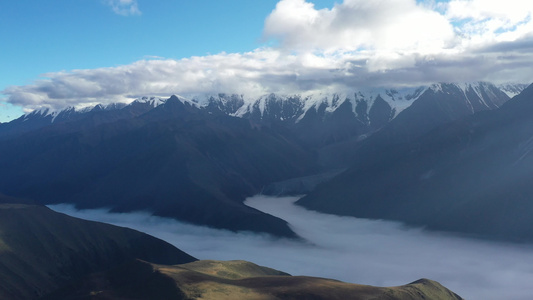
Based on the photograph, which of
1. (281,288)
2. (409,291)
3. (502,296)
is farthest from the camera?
(502,296)

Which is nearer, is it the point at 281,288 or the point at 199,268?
the point at 281,288

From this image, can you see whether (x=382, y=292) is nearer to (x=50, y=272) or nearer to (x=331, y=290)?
(x=331, y=290)

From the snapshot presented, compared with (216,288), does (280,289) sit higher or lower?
higher

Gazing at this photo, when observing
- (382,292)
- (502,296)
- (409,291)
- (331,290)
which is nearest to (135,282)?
(331,290)

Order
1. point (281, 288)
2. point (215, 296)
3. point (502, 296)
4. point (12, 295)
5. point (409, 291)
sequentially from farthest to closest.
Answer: point (502, 296) → point (12, 295) → point (409, 291) → point (281, 288) → point (215, 296)

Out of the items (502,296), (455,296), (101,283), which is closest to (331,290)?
(455,296)

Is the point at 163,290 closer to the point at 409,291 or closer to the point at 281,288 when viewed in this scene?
the point at 281,288

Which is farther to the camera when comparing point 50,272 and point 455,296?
point 50,272

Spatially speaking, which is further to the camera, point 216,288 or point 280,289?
point 280,289

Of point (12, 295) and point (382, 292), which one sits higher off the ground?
point (382, 292)
